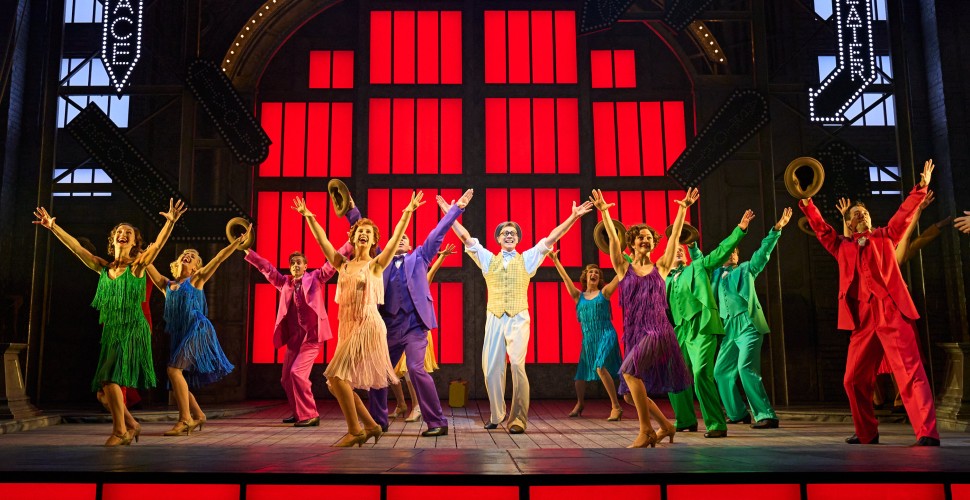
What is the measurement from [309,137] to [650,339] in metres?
7.46

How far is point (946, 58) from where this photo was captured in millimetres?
9008

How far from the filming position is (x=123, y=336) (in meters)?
5.46

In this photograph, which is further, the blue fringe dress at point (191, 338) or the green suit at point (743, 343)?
the green suit at point (743, 343)

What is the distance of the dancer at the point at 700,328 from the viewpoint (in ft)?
19.6

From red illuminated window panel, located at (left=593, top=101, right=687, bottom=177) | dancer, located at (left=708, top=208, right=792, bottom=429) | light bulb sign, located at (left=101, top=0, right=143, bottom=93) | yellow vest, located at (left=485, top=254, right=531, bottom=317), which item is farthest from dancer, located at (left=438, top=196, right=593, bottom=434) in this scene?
light bulb sign, located at (left=101, top=0, right=143, bottom=93)

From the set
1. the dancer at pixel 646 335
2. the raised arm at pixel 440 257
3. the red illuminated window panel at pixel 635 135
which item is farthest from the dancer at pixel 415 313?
the red illuminated window panel at pixel 635 135

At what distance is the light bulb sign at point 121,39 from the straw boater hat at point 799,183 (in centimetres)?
730

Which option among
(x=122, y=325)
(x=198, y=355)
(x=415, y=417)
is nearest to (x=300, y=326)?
(x=198, y=355)

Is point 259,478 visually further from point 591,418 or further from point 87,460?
point 591,418

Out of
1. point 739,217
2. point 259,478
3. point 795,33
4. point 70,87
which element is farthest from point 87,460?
point 795,33

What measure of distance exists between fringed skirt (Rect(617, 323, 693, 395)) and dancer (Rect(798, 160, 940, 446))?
1.23 m

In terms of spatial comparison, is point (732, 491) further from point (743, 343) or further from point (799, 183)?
point (743, 343)

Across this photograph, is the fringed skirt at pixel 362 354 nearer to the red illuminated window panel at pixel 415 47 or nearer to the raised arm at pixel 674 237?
the raised arm at pixel 674 237

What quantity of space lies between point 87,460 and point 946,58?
9.61 m
